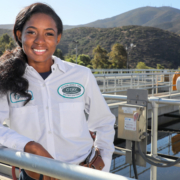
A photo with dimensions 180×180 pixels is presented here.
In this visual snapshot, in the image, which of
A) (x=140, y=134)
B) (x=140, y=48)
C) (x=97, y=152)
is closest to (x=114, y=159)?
(x=140, y=134)

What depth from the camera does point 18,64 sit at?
1.31m

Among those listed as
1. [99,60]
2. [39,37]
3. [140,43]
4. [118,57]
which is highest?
[140,43]

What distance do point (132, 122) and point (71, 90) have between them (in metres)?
1.46

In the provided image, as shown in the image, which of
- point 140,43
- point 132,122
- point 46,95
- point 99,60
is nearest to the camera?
point 46,95

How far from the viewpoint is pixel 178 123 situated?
10.9 m

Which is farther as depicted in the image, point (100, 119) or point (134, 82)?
point (134, 82)

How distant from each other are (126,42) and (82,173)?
308 ft

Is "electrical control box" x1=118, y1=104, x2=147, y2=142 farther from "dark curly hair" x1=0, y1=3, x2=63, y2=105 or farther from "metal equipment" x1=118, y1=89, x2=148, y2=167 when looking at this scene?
"dark curly hair" x1=0, y1=3, x2=63, y2=105

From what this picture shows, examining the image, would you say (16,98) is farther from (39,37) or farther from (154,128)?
(154,128)

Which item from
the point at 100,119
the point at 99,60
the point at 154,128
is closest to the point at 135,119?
the point at 154,128

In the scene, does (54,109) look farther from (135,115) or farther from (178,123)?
(178,123)

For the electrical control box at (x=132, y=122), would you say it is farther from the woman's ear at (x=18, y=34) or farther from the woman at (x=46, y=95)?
the woman's ear at (x=18, y=34)

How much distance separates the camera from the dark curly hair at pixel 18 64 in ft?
4.08

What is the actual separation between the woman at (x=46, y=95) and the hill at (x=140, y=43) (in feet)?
272
